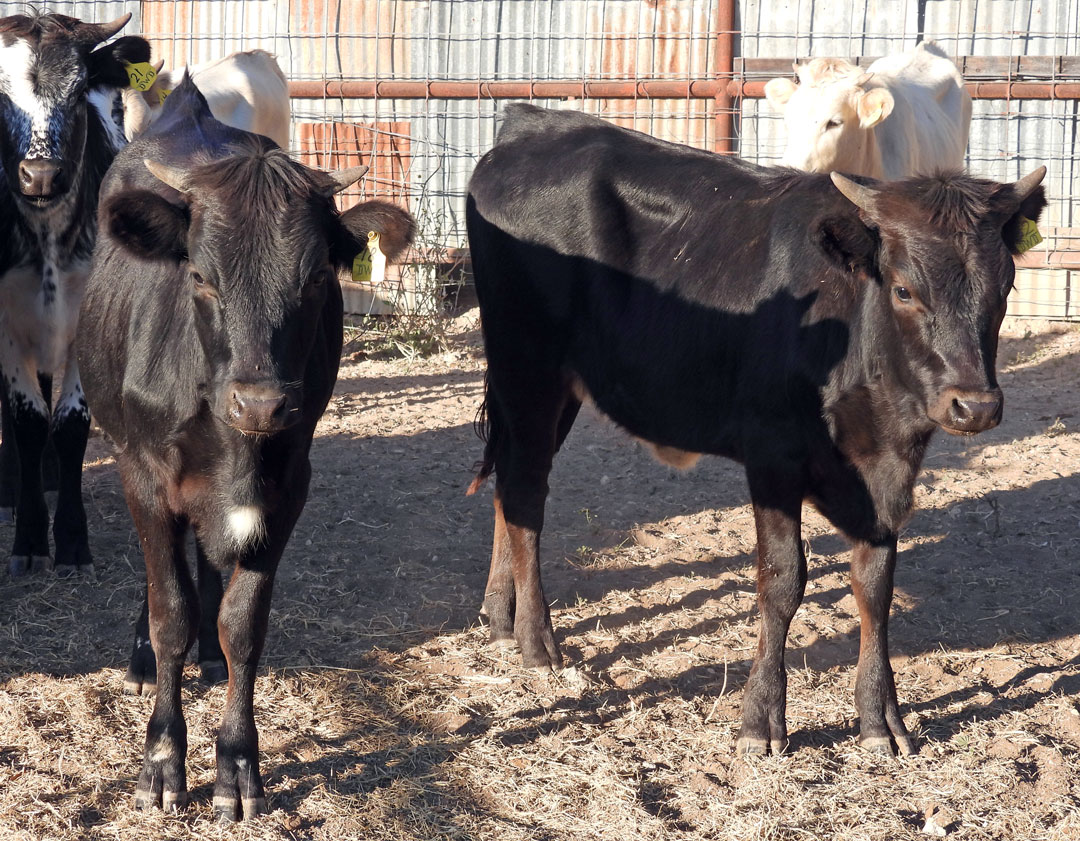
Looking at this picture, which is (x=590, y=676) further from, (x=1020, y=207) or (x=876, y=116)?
(x=876, y=116)

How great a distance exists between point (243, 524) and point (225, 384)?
47 centimetres

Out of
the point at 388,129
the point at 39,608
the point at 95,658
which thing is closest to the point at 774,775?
the point at 95,658

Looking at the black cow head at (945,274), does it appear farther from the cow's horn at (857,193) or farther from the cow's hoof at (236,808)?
the cow's hoof at (236,808)

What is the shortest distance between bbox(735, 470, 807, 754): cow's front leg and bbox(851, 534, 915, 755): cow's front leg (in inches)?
8.5

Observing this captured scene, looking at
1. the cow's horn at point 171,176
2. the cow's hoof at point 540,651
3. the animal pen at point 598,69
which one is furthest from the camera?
the animal pen at point 598,69

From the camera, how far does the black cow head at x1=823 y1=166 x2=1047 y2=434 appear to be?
350 centimetres

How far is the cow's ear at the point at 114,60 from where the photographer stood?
→ 5.36m

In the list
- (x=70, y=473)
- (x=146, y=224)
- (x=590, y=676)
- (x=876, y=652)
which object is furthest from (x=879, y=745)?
(x=70, y=473)

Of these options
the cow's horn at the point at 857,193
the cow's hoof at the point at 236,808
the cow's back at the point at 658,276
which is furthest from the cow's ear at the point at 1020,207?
the cow's hoof at the point at 236,808

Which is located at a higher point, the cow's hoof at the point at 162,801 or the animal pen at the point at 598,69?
the animal pen at the point at 598,69

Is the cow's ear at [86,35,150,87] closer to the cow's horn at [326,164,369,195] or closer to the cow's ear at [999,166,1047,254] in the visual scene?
the cow's horn at [326,164,369,195]

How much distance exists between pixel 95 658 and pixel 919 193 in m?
3.33

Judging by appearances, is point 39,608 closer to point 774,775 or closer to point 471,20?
point 774,775

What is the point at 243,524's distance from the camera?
3350 mm
